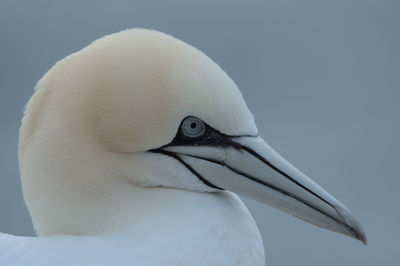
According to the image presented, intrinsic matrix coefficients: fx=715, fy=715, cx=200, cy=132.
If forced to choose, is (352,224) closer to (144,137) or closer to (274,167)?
(274,167)

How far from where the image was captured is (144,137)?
1.86m

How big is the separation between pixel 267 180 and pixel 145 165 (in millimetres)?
340

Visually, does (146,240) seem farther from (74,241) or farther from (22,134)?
(22,134)

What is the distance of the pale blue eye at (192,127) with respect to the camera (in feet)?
6.12

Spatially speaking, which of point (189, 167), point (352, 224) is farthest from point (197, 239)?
point (352, 224)

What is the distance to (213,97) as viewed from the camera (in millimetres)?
1823

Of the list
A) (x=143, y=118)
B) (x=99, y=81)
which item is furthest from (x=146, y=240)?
(x=99, y=81)

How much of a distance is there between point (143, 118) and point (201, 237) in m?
0.35

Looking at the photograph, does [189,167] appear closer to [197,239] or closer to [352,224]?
[197,239]

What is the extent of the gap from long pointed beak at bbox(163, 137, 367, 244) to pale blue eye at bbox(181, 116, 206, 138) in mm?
49

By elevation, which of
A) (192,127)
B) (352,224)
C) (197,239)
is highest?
(192,127)

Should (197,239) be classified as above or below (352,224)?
below

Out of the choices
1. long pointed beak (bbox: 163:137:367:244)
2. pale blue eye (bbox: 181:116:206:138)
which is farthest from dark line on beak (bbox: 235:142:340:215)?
pale blue eye (bbox: 181:116:206:138)

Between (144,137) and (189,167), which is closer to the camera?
(144,137)
